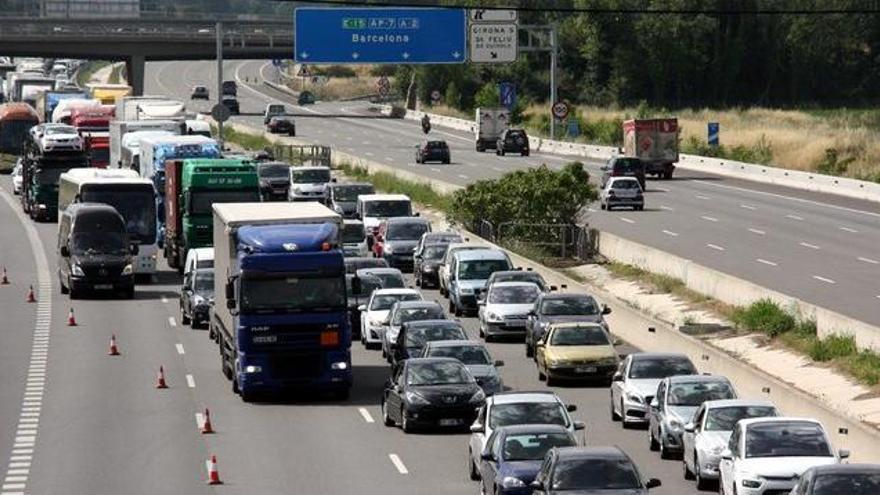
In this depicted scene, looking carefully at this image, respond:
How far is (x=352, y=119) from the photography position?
542ft

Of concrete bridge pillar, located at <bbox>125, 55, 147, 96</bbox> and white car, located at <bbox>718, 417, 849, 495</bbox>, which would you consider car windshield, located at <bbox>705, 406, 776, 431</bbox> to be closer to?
white car, located at <bbox>718, 417, 849, 495</bbox>

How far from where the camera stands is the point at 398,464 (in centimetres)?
3269

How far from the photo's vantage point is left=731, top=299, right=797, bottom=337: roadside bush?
47750mm

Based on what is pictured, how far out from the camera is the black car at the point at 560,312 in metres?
46.3

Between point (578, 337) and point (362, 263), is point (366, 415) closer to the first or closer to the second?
point (578, 337)

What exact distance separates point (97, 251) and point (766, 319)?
20281 millimetres

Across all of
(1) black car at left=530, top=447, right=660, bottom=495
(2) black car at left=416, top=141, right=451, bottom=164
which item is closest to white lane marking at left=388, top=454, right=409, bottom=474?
(1) black car at left=530, top=447, right=660, bottom=495

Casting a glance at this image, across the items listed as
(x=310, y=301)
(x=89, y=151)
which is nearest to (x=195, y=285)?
(x=310, y=301)

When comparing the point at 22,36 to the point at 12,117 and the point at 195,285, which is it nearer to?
the point at 12,117

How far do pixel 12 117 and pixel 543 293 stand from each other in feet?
226

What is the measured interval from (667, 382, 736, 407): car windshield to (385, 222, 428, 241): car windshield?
106 ft

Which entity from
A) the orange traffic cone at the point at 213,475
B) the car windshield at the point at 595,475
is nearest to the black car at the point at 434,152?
the orange traffic cone at the point at 213,475

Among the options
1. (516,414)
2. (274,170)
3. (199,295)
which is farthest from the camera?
(274,170)

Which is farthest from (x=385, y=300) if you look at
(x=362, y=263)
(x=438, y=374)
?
(x=438, y=374)
